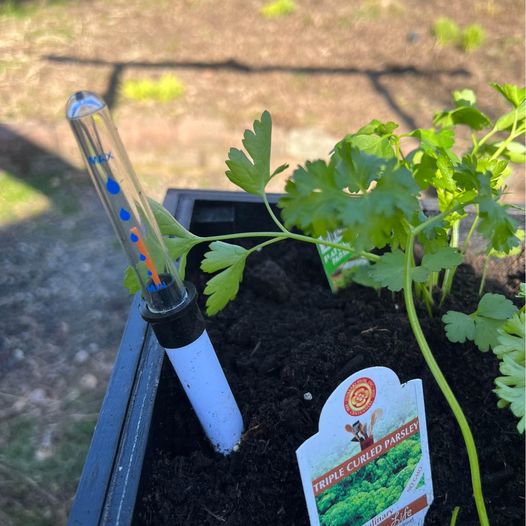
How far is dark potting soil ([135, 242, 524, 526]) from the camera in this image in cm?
77

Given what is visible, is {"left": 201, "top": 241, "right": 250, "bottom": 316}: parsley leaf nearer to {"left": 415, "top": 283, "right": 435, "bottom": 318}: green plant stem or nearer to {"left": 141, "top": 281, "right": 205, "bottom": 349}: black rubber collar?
{"left": 141, "top": 281, "right": 205, "bottom": 349}: black rubber collar

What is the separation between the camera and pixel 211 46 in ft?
10.1

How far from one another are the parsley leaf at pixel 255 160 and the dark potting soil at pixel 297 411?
0.30 meters

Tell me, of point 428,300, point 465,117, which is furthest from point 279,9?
point 428,300

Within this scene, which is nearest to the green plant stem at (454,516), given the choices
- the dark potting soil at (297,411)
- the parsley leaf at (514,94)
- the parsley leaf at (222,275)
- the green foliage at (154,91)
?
the dark potting soil at (297,411)

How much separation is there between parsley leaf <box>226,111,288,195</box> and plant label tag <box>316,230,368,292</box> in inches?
11.8

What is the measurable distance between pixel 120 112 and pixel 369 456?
2252 mm

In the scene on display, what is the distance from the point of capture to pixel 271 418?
2.72 ft

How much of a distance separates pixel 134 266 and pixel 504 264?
840mm

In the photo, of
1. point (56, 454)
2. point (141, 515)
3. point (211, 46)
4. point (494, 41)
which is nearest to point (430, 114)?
point (494, 41)

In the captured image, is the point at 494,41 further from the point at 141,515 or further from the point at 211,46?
the point at 141,515

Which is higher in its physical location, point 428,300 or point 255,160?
point 255,160

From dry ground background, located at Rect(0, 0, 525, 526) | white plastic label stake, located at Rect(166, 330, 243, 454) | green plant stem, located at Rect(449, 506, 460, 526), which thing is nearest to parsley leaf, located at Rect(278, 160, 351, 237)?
white plastic label stake, located at Rect(166, 330, 243, 454)

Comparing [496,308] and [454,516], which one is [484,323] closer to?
[496,308]
